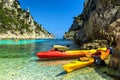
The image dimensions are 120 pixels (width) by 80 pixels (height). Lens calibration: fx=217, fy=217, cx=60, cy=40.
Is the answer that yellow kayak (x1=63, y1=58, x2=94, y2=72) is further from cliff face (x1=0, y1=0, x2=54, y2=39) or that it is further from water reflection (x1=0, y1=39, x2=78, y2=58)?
cliff face (x1=0, y1=0, x2=54, y2=39)

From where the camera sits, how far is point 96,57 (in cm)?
1873

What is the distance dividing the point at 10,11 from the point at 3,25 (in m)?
25.9

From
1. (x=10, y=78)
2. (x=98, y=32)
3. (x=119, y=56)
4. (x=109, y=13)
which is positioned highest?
(x=109, y=13)

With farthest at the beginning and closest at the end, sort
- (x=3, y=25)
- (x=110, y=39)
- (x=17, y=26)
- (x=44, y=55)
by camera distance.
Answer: (x=17, y=26) < (x=3, y=25) < (x=110, y=39) < (x=44, y=55)

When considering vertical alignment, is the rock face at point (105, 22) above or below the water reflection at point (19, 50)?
above

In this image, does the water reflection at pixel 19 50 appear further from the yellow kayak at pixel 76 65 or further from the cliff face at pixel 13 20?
the cliff face at pixel 13 20

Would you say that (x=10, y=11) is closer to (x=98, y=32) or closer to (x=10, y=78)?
(x=98, y=32)

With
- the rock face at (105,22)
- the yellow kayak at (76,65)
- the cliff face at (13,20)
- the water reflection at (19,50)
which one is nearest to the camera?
the yellow kayak at (76,65)

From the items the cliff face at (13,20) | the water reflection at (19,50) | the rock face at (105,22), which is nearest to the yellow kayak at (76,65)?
the water reflection at (19,50)

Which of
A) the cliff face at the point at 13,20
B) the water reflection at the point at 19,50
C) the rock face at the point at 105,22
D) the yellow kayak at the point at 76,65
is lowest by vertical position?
the yellow kayak at the point at 76,65

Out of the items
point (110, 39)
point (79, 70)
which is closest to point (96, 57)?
point (79, 70)

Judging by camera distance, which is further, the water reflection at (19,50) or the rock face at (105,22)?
the rock face at (105,22)

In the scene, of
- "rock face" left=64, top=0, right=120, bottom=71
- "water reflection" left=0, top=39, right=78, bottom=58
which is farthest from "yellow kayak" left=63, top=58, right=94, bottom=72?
"rock face" left=64, top=0, right=120, bottom=71

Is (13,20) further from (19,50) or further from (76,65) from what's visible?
(76,65)
